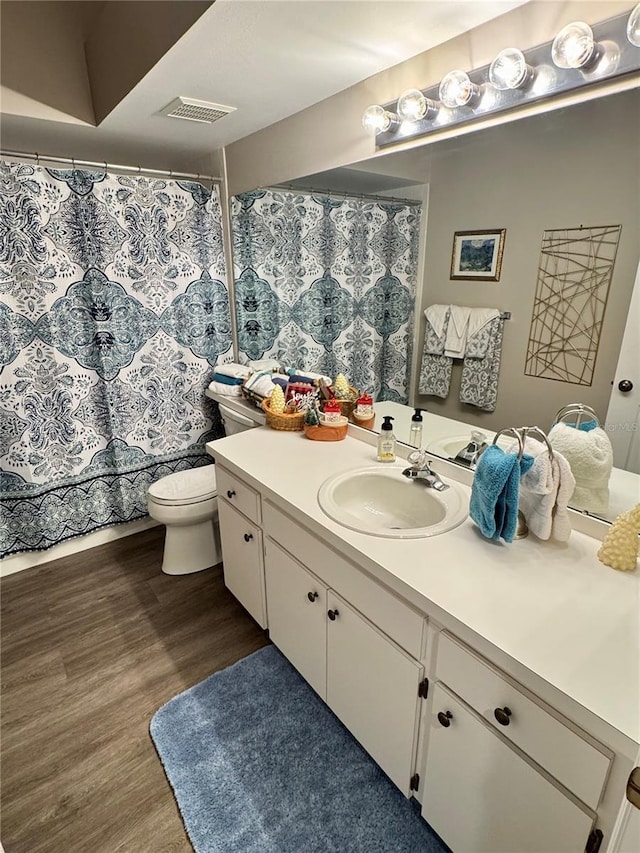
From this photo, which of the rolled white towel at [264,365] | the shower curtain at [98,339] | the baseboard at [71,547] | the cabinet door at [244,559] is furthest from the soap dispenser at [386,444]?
the baseboard at [71,547]

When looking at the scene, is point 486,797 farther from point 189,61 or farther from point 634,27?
point 189,61

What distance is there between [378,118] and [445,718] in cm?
172

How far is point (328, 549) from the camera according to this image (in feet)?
4.34

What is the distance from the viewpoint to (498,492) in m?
1.10

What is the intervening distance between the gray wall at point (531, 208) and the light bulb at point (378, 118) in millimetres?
184

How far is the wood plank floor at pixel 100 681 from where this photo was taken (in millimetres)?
1332

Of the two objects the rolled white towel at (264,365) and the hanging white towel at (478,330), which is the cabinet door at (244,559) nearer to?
the rolled white towel at (264,365)

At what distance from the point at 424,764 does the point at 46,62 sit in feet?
9.67

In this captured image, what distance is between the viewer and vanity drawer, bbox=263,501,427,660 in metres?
1.10

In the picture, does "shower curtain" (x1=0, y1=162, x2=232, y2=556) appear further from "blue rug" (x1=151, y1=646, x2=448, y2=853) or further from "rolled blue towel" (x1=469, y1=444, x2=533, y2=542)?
"rolled blue towel" (x1=469, y1=444, x2=533, y2=542)

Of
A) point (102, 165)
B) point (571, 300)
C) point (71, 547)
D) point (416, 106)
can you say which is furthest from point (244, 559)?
point (102, 165)

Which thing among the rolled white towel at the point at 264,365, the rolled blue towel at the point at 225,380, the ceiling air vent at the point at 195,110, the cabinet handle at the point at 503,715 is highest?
the ceiling air vent at the point at 195,110

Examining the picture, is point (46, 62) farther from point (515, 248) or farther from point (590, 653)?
point (590, 653)

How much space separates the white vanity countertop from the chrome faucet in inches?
8.0
